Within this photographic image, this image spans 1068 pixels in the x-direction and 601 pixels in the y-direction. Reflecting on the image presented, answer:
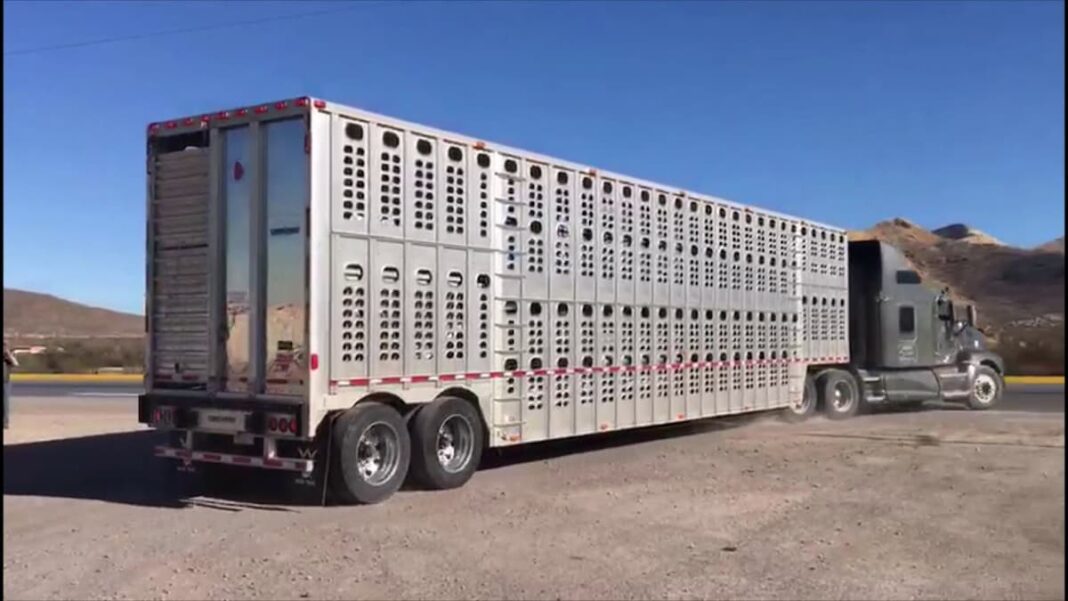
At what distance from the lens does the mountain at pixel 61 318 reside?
115 metres

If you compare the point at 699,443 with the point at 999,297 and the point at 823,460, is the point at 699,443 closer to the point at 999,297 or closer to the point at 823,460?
the point at 823,460

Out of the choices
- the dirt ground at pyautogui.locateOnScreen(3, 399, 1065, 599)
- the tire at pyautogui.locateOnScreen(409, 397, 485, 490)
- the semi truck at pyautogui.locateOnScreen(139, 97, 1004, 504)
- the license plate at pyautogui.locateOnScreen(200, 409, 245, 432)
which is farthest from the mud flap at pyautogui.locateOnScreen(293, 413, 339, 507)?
the tire at pyautogui.locateOnScreen(409, 397, 485, 490)

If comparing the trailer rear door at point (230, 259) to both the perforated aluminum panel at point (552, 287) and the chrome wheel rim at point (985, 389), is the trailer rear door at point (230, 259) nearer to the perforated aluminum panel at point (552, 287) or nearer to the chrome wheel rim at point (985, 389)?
the perforated aluminum panel at point (552, 287)

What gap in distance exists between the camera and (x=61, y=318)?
12375 centimetres

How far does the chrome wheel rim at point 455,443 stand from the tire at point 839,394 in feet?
31.2

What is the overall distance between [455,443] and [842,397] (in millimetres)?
10400

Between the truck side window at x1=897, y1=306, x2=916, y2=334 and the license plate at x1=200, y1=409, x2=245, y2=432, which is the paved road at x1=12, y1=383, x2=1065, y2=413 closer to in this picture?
the truck side window at x1=897, y1=306, x2=916, y2=334

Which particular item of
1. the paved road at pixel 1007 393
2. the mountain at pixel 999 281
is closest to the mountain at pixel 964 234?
the mountain at pixel 999 281

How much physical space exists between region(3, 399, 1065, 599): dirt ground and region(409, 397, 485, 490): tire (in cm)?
22

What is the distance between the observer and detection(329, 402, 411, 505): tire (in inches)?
382

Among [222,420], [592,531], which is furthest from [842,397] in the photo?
[222,420]

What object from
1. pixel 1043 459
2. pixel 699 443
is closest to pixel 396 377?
pixel 699 443

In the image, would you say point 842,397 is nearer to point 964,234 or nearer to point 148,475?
point 148,475

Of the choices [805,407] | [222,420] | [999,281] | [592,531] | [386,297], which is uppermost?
[999,281]
